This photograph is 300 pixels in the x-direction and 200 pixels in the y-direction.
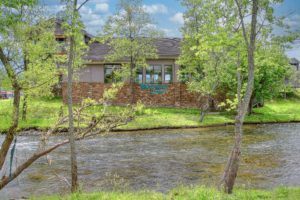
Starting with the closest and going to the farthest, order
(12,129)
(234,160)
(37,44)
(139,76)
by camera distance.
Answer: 1. (234,160)
2. (12,129)
3. (37,44)
4. (139,76)

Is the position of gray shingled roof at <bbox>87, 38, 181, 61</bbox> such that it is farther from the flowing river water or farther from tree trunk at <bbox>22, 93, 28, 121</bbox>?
the flowing river water

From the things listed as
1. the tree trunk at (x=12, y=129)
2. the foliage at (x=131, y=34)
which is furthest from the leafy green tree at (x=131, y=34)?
the tree trunk at (x=12, y=129)

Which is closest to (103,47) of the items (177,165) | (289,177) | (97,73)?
(97,73)

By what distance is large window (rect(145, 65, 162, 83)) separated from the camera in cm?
4944

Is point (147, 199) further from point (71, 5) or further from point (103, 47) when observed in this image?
point (103, 47)

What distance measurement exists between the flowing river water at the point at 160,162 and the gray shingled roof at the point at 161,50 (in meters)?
16.9

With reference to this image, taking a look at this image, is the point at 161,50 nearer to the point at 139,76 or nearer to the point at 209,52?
the point at 139,76

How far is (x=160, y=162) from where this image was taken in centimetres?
2164

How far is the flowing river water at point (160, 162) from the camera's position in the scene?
16.9 m

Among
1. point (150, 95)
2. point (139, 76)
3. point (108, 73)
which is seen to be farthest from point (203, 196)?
point (139, 76)

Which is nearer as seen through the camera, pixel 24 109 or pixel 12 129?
pixel 12 129

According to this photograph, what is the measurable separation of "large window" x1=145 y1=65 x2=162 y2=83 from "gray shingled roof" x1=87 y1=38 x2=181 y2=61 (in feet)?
5.82

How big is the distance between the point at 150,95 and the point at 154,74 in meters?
5.41

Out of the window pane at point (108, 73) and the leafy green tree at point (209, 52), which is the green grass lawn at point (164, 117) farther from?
the window pane at point (108, 73)
